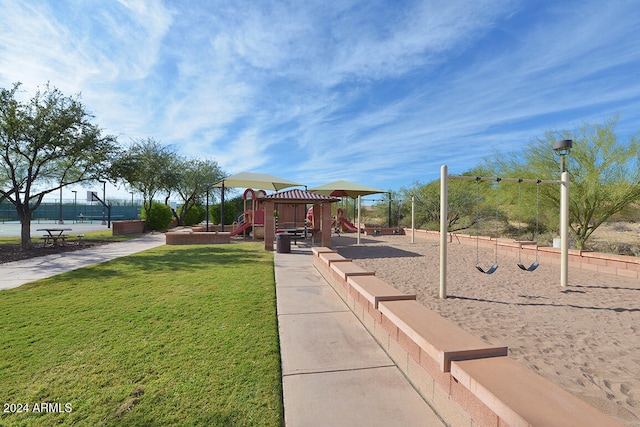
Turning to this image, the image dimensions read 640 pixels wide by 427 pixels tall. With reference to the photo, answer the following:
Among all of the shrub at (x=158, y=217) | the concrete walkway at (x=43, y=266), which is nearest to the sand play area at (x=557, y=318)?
the concrete walkway at (x=43, y=266)

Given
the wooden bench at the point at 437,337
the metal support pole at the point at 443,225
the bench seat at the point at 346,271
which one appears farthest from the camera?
the metal support pole at the point at 443,225

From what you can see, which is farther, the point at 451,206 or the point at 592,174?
the point at 451,206

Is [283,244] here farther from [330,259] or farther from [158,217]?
[158,217]

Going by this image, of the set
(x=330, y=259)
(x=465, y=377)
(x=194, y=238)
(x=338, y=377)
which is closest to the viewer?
(x=465, y=377)

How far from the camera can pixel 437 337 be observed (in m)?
2.37

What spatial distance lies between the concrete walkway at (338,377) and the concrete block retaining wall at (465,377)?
17 centimetres

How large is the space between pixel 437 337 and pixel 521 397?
765 mm

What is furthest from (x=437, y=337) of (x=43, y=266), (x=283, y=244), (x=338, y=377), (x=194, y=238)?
(x=194, y=238)

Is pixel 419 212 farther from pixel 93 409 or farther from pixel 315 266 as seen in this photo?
pixel 93 409

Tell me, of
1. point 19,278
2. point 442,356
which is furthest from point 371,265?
point 19,278

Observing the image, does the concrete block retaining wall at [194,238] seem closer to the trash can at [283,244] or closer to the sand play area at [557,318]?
the trash can at [283,244]

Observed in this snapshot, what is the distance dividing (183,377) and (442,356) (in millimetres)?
2173

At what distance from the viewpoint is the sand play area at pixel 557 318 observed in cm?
270

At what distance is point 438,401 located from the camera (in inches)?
87.4
